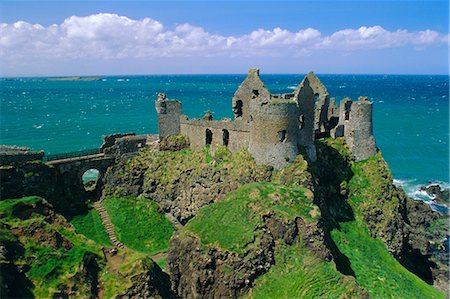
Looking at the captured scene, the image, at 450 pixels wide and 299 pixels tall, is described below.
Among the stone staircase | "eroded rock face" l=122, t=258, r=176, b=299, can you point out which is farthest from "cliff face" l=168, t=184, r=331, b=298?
the stone staircase

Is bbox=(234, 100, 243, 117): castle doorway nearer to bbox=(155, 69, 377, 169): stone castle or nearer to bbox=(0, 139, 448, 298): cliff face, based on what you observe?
bbox=(155, 69, 377, 169): stone castle

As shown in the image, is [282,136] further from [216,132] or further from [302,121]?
[216,132]

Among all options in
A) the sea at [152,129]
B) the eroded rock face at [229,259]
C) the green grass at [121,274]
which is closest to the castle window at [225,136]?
the eroded rock face at [229,259]

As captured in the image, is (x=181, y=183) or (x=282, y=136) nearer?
(x=282, y=136)

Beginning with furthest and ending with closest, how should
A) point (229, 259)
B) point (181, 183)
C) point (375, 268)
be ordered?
1. point (181, 183)
2. point (375, 268)
3. point (229, 259)

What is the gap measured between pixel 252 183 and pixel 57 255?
17766mm

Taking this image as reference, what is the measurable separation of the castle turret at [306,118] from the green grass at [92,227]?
19.2 m

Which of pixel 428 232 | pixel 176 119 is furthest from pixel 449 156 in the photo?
pixel 176 119

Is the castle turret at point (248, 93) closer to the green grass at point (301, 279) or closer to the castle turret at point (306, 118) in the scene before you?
the castle turret at point (306, 118)

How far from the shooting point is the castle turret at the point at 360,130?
139 feet

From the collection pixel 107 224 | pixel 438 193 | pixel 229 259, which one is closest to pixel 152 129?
pixel 438 193

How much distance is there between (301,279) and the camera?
27.1 metres

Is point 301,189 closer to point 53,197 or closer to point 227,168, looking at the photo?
point 227,168

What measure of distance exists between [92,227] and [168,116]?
13137mm
